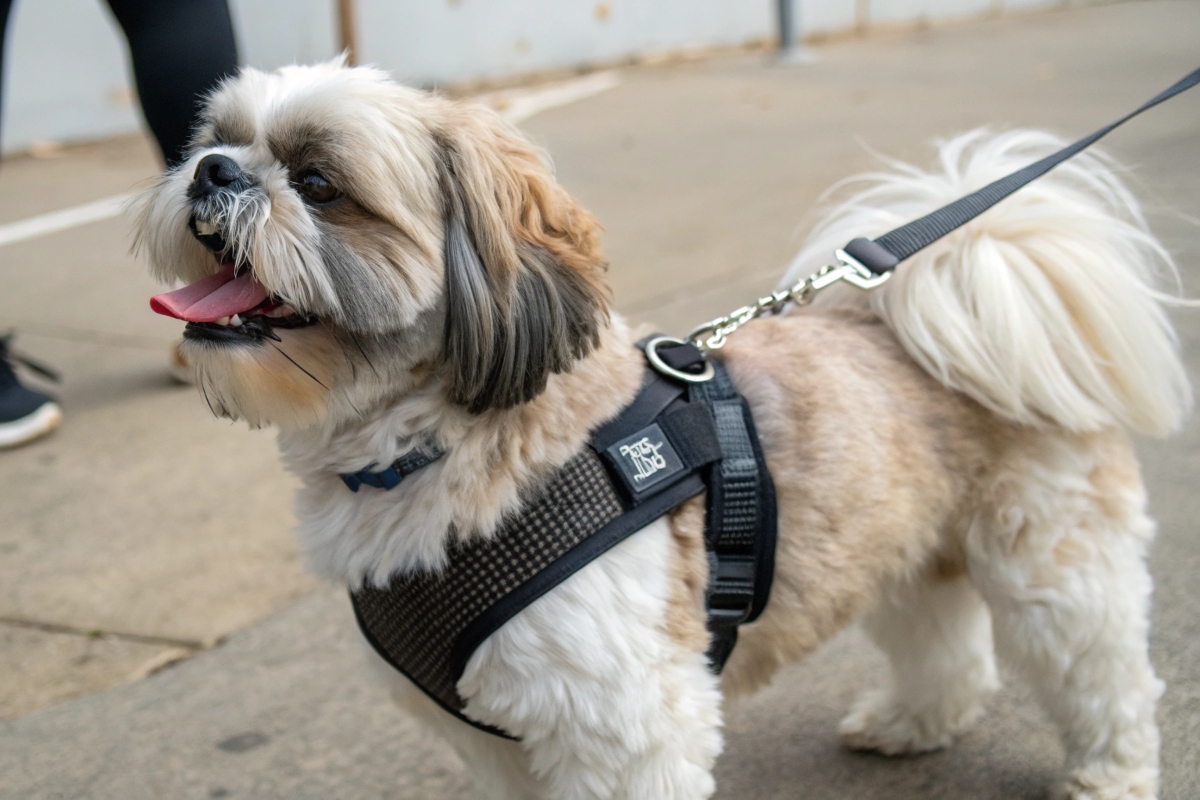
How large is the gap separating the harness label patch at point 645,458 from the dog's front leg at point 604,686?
3.3 inches

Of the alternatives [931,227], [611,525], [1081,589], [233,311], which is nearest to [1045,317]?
[931,227]

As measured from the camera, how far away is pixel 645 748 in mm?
1822

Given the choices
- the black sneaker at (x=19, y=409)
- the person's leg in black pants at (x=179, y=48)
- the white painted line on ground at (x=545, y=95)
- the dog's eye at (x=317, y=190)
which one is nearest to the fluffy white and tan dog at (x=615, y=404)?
the dog's eye at (x=317, y=190)

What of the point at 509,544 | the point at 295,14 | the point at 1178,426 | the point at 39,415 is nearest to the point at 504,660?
the point at 509,544

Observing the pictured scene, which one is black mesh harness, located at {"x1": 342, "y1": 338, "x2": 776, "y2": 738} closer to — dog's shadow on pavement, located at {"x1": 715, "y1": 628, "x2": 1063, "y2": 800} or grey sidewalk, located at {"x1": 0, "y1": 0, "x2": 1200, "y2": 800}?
dog's shadow on pavement, located at {"x1": 715, "y1": 628, "x2": 1063, "y2": 800}

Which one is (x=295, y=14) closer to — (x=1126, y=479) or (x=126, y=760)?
(x=126, y=760)

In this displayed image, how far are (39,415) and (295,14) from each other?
5.80 metres

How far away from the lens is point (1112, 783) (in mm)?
2324

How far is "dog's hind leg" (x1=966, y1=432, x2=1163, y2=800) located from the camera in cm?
222

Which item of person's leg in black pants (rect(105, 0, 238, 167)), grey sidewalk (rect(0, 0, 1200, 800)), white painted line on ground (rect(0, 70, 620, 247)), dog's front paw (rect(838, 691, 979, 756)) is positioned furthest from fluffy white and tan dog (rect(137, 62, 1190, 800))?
white painted line on ground (rect(0, 70, 620, 247))

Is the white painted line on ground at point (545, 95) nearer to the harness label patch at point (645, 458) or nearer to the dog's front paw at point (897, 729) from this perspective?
the dog's front paw at point (897, 729)

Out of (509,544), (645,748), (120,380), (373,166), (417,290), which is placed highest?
(373,166)

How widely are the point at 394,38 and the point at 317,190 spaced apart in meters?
8.48

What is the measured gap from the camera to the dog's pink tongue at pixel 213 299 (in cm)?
176
